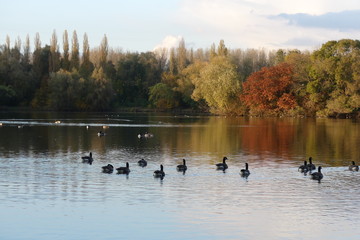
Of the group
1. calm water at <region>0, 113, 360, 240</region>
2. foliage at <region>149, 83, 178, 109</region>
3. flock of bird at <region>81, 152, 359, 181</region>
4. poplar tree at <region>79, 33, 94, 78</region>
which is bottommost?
calm water at <region>0, 113, 360, 240</region>

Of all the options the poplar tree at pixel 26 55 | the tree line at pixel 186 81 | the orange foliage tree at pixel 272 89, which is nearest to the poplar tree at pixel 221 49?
the tree line at pixel 186 81

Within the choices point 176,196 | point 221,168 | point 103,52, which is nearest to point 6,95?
point 103,52

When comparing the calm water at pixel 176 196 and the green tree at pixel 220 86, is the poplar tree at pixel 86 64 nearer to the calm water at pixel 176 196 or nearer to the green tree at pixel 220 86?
the green tree at pixel 220 86

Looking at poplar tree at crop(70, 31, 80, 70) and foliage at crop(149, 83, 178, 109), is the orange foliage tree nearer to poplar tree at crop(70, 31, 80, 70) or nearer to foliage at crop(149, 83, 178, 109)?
foliage at crop(149, 83, 178, 109)

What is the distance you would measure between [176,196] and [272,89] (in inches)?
3064

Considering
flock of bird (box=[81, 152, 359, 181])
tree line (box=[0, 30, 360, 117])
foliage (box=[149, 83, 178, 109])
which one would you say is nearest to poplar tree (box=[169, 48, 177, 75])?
tree line (box=[0, 30, 360, 117])

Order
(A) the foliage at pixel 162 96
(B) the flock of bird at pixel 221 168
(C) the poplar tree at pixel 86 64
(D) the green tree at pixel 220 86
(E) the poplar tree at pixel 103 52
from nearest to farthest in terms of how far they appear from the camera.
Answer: (B) the flock of bird at pixel 221 168
(D) the green tree at pixel 220 86
(A) the foliage at pixel 162 96
(C) the poplar tree at pixel 86 64
(E) the poplar tree at pixel 103 52

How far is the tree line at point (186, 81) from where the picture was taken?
94062 millimetres

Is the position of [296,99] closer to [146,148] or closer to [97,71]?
[97,71]

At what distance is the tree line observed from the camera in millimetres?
94062

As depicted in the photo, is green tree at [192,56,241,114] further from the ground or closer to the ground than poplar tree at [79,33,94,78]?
closer to the ground

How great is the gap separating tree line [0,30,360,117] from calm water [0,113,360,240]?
5345cm

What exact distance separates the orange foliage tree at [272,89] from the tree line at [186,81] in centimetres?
5

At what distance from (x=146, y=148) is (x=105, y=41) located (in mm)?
94774
